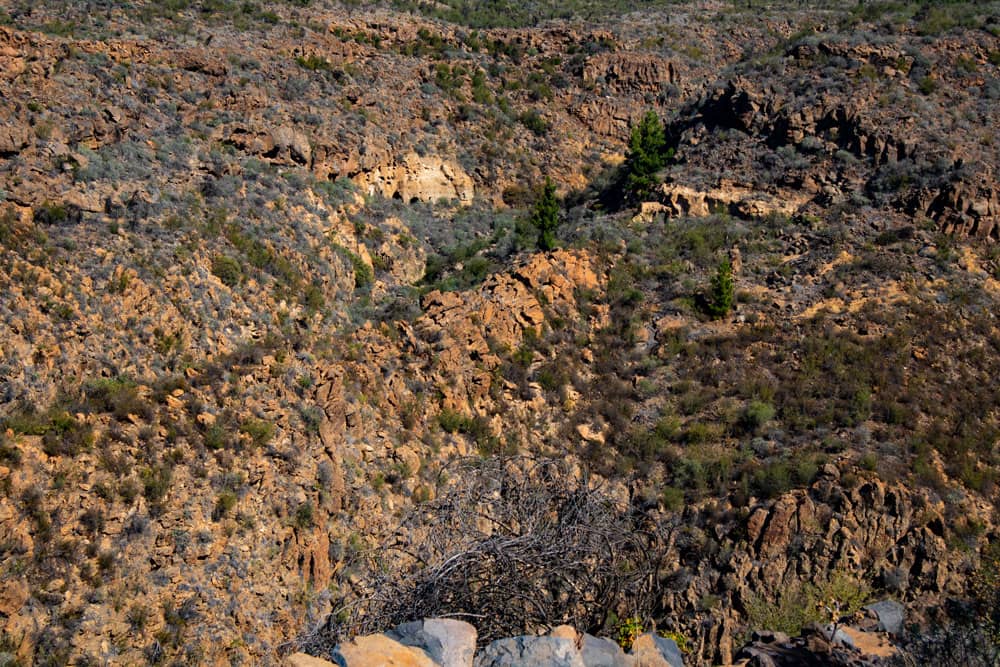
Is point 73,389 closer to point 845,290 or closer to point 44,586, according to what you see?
point 44,586

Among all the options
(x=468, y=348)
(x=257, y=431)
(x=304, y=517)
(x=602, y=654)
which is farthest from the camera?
(x=468, y=348)

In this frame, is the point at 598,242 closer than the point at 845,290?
No

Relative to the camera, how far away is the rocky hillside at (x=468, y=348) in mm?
12781

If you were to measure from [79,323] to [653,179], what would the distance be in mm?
21339

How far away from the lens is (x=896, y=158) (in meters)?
26.9

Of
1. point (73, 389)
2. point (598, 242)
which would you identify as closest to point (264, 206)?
point (73, 389)

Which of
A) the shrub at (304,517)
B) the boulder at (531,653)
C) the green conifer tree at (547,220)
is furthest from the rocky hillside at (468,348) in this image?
the boulder at (531,653)

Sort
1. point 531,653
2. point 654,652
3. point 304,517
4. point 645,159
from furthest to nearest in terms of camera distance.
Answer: point 645,159 → point 304,517 → point 654,652 → point 531,653

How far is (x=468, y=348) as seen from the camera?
67.9 ft

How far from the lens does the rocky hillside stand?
12.8 m

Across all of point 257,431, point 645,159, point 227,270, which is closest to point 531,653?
point 257,431

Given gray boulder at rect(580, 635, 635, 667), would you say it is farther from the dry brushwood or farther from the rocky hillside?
the rocky hillside

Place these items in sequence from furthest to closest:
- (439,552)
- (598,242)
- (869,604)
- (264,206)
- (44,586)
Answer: (598,242)
(264,206)
(869,604)
(44,586)
(439,552)

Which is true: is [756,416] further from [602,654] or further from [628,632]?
[602,654]
